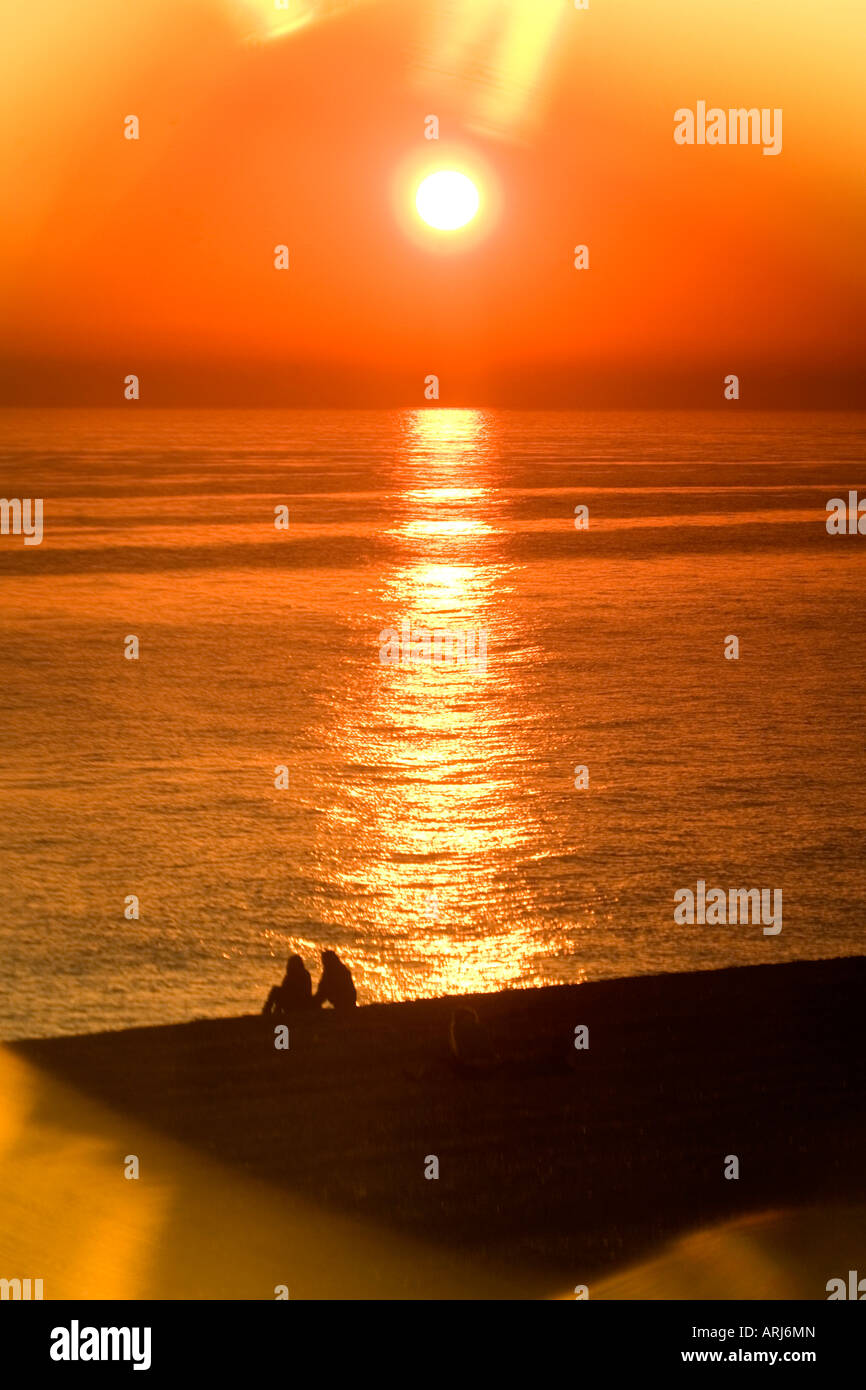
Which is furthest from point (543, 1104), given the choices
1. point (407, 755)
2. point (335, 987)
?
point (407, 755)

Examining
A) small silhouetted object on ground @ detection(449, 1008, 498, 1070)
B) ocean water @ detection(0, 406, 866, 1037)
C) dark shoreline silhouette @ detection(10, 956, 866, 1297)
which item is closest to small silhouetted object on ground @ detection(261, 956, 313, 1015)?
dark shoreline silhouette @ detection(10, 956, 866, 1297)

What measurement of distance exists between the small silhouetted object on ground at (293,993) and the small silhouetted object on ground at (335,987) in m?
0.08

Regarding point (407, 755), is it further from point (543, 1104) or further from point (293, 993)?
point (543, 1104)

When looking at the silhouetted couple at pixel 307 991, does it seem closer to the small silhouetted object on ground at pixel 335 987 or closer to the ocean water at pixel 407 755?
the small silhouetted object on ground at pixel 335 987

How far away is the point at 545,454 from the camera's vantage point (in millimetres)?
89062

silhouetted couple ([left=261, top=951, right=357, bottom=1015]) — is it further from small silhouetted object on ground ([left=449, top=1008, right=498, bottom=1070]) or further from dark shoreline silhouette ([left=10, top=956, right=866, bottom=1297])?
small silhouetted object on ground ([left=449, top=1008, right=498, bottom=1070])

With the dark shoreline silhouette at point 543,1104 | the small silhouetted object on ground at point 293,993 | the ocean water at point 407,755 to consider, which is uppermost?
the ocean water at point 407,755

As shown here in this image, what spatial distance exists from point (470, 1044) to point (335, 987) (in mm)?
1248

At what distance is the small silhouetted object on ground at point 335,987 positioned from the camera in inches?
304

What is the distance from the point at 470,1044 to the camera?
6.70 m

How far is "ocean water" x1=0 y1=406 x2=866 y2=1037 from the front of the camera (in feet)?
38.3

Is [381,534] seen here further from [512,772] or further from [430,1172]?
[430,1172]

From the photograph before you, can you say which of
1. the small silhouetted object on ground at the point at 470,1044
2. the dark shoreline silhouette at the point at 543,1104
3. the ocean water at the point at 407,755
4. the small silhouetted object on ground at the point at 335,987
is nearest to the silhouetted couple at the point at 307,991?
the small silhouetted object on ground at the point at 335,987
